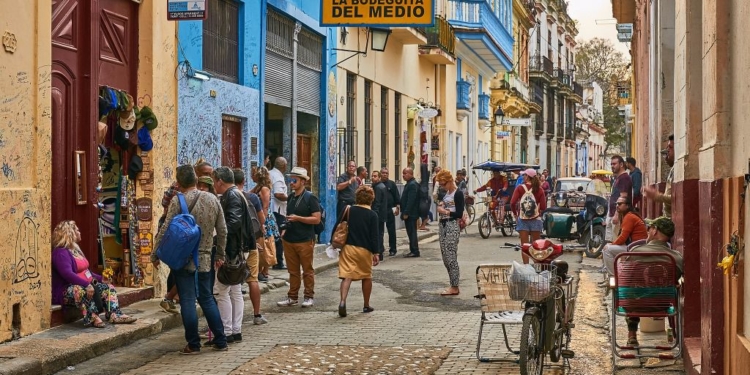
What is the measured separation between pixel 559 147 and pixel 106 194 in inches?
2448

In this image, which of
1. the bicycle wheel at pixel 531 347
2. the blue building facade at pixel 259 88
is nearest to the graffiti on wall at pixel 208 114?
the blue building facade at pixel 259 88

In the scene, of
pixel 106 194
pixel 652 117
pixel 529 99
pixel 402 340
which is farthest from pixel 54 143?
pixel 529 99

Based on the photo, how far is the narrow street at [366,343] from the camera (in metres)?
9.46

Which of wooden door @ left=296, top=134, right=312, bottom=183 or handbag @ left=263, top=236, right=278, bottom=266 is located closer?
handbag @ left=263, top=236, right=278, bottom=266

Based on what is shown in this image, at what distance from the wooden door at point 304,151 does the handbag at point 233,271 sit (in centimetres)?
1115

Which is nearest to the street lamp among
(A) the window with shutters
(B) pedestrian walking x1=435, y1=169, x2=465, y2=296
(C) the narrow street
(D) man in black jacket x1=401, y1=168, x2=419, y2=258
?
(D) man in black jacket x1=401, y1=168, x2=419, y2=258

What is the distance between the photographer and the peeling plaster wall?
10047 millimetres

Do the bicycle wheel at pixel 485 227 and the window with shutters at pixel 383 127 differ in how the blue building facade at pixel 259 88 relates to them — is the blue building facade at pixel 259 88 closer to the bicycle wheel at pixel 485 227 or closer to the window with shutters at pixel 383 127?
the bicycle wheel at pixel 485 227

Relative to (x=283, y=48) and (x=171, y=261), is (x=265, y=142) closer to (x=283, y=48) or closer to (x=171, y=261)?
(x=283, y=48)

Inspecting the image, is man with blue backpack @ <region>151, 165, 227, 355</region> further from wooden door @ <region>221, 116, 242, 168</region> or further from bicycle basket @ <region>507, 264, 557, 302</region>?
wooden door @ <region>221, 116, 242, 168</region>

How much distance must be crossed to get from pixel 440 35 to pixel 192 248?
2364cm

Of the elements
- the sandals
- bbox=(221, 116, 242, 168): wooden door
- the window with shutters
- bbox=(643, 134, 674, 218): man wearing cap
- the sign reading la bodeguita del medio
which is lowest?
the sandals

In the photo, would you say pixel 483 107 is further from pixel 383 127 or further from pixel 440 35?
pixel 383 127

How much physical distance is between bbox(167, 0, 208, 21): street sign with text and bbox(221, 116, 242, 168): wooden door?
3592 millimetres
